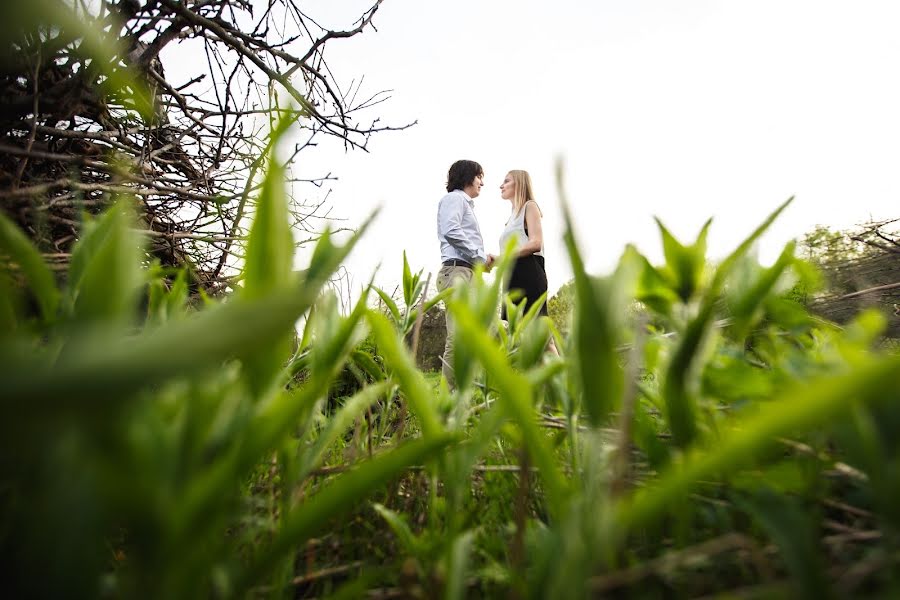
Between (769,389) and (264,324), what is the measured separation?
501 millimetres

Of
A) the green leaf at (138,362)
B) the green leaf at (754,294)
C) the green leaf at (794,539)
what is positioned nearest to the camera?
the green leaf at (138,362)

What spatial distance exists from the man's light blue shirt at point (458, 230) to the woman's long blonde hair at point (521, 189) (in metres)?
0.72

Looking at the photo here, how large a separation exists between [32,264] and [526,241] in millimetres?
3893

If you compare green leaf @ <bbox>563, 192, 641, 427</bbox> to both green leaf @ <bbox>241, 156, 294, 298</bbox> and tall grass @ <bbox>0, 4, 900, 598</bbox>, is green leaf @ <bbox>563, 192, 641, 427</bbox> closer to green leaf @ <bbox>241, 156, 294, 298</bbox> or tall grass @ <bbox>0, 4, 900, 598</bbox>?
tall grass @ <bbox>0, 4, 900, 598</bbox>

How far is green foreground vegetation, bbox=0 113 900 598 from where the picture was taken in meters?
0.23

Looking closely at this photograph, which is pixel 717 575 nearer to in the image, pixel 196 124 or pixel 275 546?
pixel 275 546

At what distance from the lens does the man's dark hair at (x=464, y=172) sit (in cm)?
407

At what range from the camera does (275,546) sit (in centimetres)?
33

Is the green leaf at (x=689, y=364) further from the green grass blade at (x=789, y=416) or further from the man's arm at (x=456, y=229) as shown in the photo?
the man's arm at (x=456, y=229)

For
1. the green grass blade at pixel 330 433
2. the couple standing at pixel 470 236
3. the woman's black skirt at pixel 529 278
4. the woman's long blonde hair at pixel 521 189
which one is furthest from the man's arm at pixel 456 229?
the green grass blade at pixel 330 433

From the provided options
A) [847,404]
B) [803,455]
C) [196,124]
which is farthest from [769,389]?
[196,124]

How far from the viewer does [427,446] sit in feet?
1.25

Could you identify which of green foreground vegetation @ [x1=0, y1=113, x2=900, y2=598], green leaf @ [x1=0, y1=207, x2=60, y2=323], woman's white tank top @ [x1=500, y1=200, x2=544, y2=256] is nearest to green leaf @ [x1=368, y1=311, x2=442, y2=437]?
green foreground vegetation @ [x1=0, y1=113, x2=900, y2=598]

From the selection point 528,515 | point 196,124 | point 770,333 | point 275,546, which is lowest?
point 528,515
